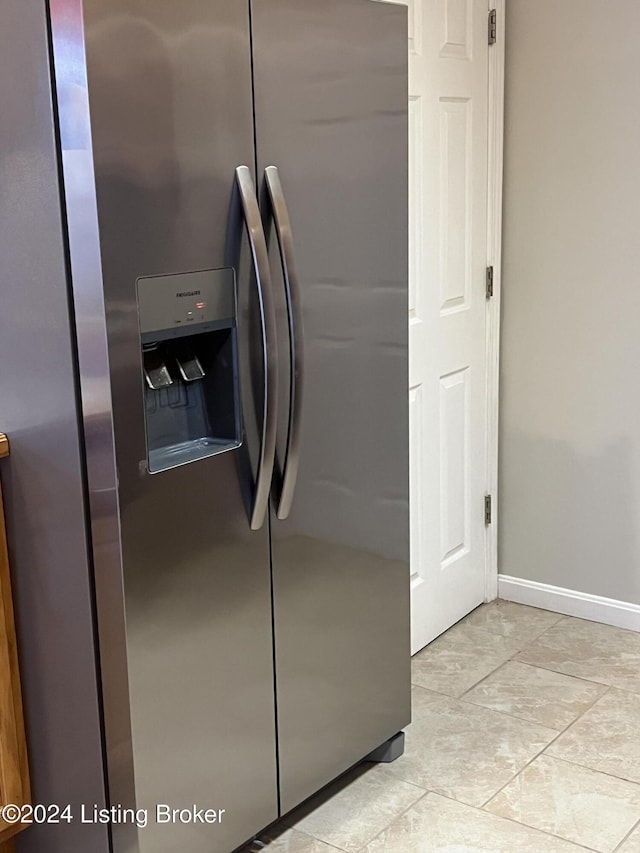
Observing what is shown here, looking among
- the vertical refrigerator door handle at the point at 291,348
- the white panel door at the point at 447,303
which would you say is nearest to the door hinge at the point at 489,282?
the white panel door at the point at 447,303

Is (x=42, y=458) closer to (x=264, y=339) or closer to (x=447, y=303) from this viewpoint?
(x=264, y=339)

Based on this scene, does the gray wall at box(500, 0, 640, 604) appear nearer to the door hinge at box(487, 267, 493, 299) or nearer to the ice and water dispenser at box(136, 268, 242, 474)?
the door hinge at box(487, 267, 493, 299)

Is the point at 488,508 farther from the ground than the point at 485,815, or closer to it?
farther from the ground

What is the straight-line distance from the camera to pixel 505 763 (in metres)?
2.52

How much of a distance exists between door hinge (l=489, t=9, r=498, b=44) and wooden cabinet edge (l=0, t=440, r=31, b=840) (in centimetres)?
205

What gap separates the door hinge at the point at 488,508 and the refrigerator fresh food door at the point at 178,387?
58.8 inches

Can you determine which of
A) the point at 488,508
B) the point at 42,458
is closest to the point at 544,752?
the point at 488,508

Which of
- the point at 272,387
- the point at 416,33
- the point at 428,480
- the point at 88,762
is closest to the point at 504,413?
the point at 428,480

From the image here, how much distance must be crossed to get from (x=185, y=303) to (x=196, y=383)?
202 millimetres

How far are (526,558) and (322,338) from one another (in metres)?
1.64

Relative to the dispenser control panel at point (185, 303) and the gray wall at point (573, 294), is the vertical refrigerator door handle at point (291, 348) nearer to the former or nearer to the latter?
the dispenser control panel at point (185, 303)

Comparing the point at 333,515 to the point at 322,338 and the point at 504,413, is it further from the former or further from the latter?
the point at 504,413

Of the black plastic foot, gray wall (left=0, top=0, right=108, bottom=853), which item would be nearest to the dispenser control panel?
gray wall (left=0, top=0, right=108, bottom=853)

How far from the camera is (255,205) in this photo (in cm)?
188
